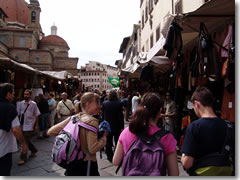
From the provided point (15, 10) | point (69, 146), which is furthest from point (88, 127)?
point (15, 10)

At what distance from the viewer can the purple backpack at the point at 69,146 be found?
209cm

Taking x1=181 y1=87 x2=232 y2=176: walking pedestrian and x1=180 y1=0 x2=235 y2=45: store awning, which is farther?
x1=180 y1=0 x2=235 y2=45: store awning

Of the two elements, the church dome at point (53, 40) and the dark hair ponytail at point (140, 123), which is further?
the church dome at point (53, 40)

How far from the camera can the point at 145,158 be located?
64.8 inches

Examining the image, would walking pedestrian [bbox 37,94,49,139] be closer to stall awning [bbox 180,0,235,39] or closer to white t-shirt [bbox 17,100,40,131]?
white t-shirt [bbox 17,100,40,131]

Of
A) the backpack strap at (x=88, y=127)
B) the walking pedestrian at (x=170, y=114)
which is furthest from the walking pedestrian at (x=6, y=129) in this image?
the walking pedestrian at (x=170, y=114)

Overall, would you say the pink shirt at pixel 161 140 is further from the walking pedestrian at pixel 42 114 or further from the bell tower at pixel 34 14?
the bell tower at pixel 34 14

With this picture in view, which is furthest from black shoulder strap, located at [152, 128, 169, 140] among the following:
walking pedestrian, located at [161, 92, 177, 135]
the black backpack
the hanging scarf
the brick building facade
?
the brick building facade

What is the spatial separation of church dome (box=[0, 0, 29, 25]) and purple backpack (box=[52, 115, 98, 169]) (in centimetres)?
5621

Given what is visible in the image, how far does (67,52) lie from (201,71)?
2208 inches

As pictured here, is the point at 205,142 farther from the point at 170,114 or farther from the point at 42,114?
the point at 42,114

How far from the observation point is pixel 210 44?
9.26 ft

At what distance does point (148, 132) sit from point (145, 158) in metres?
0.22

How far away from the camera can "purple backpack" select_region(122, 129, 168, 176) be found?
5.34 feet
